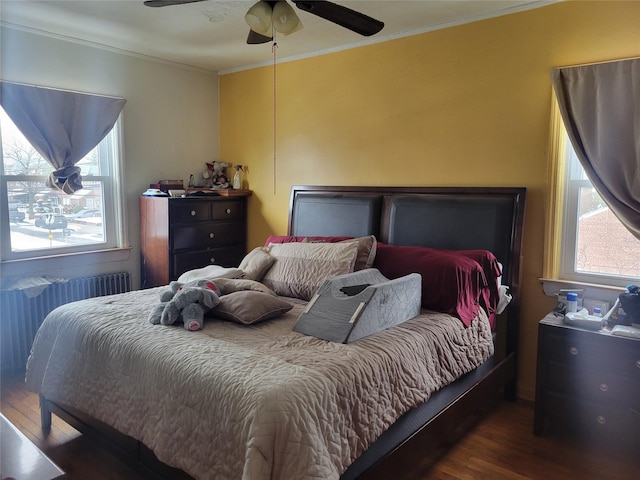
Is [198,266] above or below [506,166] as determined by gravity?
below

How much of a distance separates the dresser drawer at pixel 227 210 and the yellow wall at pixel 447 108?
0.34m

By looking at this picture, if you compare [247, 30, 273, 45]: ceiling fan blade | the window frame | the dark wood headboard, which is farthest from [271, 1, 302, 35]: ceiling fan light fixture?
the window frame

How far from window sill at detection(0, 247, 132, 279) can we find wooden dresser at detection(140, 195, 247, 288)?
9.4 inches

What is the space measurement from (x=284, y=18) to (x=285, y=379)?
1619 millimetres

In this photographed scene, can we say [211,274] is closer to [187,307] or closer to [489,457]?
[187,307]

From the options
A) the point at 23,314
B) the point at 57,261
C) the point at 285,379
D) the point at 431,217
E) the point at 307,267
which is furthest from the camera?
the point at 57,261

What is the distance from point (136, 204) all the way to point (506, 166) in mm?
3049

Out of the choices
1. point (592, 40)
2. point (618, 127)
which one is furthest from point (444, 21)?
point (618, 127)

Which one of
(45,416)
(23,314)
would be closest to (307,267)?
(45,416)

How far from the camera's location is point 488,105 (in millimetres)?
3148

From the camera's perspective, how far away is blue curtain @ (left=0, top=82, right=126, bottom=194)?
3.40m

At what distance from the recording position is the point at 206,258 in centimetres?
427

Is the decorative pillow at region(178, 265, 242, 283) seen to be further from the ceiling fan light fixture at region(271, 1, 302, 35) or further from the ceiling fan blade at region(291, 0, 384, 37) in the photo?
the ceiling fan blade at region(291, 0, 384, 37)

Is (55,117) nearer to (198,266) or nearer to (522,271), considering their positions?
(198,266)
